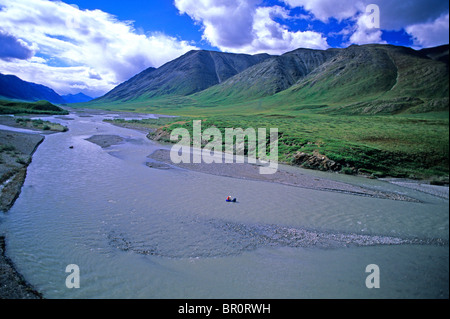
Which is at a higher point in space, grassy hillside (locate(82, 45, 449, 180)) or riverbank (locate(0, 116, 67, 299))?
grassy hillside (locate(82, 45, 449, 180))

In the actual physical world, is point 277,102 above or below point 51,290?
above

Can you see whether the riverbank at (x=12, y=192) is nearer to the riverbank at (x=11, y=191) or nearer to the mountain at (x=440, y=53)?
the riverbank at (x=11, y=191)

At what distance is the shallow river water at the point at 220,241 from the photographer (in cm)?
840

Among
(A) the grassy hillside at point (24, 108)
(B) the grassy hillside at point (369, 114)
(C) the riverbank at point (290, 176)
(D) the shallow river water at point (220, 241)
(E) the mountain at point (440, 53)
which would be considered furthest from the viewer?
(A) the grassy hillside at point (24, 108)

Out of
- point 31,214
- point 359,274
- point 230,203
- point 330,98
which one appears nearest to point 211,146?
point 230,203

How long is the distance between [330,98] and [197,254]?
139m

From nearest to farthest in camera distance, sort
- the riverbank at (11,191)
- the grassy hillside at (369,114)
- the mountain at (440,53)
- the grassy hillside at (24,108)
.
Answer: the mountain at (440,53) < the riverbank at (11,191) < the grassy hillside at (369,114) < the grassy hillside at (24,108)

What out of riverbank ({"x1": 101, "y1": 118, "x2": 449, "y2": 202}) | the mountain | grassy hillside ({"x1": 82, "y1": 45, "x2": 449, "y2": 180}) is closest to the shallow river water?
riverbank ({"x1": 101, "y1": 118, "x2": 449, "y2": 202})

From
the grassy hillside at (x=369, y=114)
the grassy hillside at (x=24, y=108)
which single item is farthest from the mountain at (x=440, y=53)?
the grassy hillside at (x=24, y=108)

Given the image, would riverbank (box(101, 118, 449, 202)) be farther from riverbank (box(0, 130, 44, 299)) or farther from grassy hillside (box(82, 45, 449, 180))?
riverbank (box(0, 130, 44, 299))

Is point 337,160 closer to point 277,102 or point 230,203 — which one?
point 230,203

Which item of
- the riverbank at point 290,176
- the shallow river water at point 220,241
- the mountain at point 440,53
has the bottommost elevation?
the shallow river water at point 220,241

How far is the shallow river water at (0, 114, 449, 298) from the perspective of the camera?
840 centimetres

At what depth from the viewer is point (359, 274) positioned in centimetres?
923
